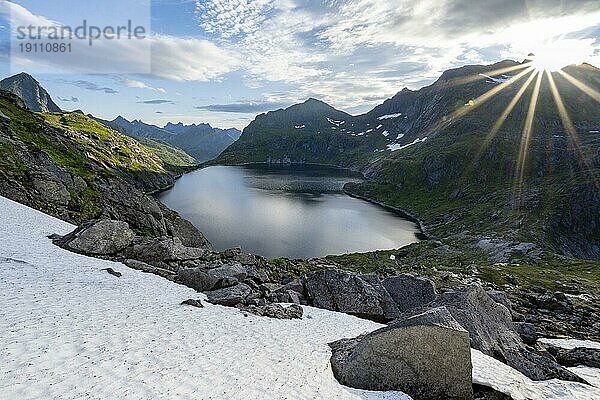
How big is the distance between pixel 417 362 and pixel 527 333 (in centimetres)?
2077

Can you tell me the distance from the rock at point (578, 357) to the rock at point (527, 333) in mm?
2491

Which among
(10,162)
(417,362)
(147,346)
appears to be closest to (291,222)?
(10,162)

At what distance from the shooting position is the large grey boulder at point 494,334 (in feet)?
69.4

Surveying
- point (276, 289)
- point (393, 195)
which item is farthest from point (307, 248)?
point (393, 195)

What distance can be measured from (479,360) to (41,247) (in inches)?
1289

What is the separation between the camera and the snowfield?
12.1m

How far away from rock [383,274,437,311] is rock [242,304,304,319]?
10.7 m

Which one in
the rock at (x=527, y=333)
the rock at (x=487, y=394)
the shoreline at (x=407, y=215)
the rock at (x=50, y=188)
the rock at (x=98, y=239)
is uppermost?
the rock at (x=50, y=188)

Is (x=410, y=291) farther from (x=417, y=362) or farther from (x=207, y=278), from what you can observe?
(x=207, y=278)

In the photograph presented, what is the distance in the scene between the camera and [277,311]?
25516 mm

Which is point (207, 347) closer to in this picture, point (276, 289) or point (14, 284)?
point (14, 284)

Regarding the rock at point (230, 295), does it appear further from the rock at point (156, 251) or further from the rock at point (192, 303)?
the rock at point (156, 251)

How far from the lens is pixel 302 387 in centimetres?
1489

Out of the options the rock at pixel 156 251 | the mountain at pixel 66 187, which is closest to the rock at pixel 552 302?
the rock at pixel 156 251
